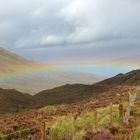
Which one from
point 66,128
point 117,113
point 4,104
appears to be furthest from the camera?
point 4,104

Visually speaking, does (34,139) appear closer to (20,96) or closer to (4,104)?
(4,104)

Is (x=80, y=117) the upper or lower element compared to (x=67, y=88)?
lower

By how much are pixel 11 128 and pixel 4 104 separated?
76.0m

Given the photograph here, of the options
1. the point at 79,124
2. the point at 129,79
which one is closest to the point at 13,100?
the point at 129,79

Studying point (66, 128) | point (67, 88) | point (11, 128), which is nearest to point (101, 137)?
point (66, 128)

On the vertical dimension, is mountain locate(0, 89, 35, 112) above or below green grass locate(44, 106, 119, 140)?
above

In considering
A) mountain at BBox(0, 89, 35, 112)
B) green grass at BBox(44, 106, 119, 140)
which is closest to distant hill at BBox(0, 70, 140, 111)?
mountain at BBox(0, 89, 35, 112)

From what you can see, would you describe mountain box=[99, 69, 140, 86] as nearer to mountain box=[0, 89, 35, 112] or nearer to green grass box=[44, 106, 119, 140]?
mountain box=[0, 89, 35, 112]

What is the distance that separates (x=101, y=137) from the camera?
1959cm

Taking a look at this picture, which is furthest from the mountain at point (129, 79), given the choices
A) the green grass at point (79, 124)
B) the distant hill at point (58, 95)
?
the green grass at point (79, 124)

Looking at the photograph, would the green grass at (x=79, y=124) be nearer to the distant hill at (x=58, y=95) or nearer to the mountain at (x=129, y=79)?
the mountain at (x=129, y=79)

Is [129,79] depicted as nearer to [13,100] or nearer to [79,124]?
[13,100]

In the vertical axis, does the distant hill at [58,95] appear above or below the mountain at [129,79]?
below

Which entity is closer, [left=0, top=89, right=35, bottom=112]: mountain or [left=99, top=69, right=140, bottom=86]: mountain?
[left=99, top=69, right=140, bottom=86]: mountain
